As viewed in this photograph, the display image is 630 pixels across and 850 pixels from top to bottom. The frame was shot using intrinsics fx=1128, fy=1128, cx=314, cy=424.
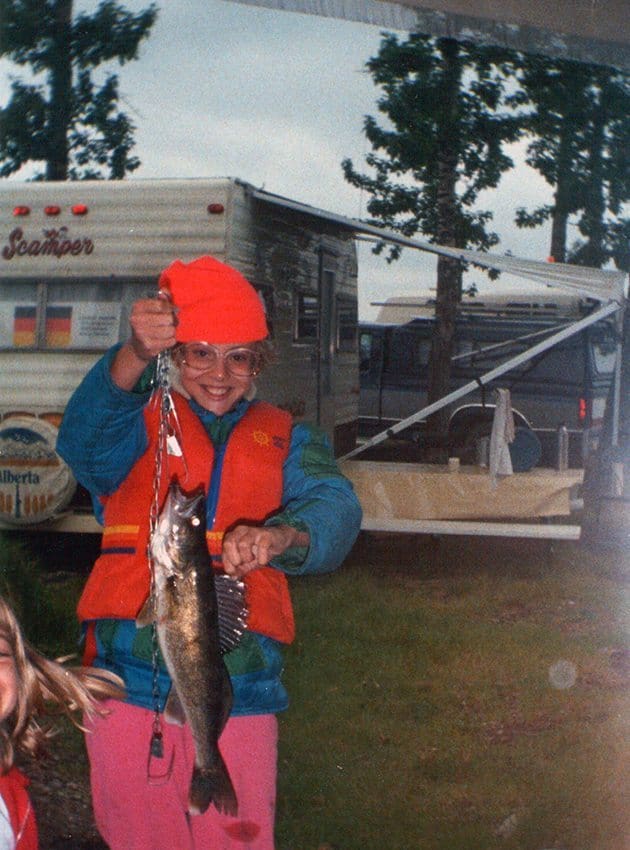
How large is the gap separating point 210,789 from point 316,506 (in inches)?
19.5

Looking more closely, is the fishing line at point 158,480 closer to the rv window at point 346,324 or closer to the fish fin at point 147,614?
the fish fin at point 147,614

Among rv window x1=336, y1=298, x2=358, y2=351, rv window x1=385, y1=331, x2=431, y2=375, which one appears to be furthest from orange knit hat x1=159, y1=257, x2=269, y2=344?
rv window x1=385, y1=331, x2=431, y2=375

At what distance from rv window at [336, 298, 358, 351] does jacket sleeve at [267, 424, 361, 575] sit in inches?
249

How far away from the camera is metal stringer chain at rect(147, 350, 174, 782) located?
1855 millimetres

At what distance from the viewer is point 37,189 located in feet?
20.0

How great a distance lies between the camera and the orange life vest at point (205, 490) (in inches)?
74.4

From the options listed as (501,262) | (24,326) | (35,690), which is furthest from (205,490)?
(24,326)

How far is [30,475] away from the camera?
5.82 metres

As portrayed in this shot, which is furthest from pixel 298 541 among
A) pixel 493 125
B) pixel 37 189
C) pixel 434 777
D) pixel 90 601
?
pixel 37 189

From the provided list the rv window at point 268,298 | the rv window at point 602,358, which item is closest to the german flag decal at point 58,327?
the rv window at point 268,298

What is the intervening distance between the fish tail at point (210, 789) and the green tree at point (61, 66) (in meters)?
2.87

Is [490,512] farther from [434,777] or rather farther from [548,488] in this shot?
[434,777]

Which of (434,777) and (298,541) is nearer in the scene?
(298,541)

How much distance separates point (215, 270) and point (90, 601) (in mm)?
609
